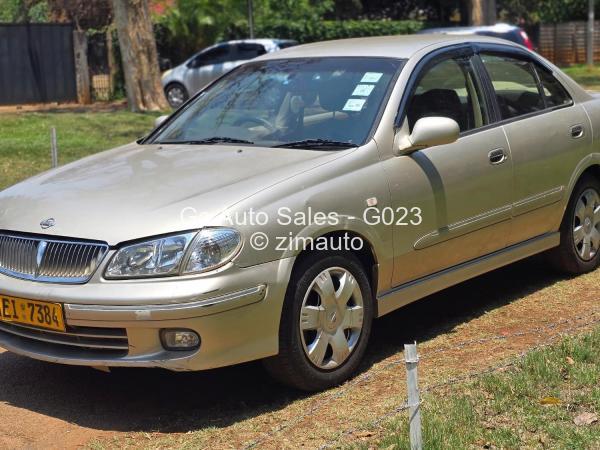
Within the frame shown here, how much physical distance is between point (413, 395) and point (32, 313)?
6.25 ft

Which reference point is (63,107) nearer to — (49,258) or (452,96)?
(452,96)

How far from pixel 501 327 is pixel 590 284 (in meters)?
1.18

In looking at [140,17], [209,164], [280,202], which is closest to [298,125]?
[209,164]

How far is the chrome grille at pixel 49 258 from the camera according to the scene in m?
4.37

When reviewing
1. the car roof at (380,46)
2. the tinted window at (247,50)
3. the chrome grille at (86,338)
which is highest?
the car roof at (380,46)

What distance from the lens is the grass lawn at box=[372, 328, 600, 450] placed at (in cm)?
398

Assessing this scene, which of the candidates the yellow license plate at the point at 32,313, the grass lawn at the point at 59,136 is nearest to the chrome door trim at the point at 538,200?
the yellow license plate at the point at 32,313

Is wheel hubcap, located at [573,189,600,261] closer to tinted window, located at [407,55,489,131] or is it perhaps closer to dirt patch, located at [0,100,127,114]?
tinted window, located at [407,55,489,131]

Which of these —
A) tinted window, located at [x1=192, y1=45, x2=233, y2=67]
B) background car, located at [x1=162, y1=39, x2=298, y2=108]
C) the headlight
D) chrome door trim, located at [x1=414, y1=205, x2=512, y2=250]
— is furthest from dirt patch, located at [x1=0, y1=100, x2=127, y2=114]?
the headlight

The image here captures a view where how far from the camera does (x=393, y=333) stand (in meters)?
5.76

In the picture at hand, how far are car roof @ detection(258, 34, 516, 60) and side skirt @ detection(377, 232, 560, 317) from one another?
1284 mm

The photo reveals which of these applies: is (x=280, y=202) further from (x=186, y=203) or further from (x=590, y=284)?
(x=590, y=284)

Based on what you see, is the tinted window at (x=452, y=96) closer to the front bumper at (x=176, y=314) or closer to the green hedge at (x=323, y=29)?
the front bumper at (x=176, y=314)

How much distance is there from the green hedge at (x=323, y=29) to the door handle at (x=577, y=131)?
90.4ft
